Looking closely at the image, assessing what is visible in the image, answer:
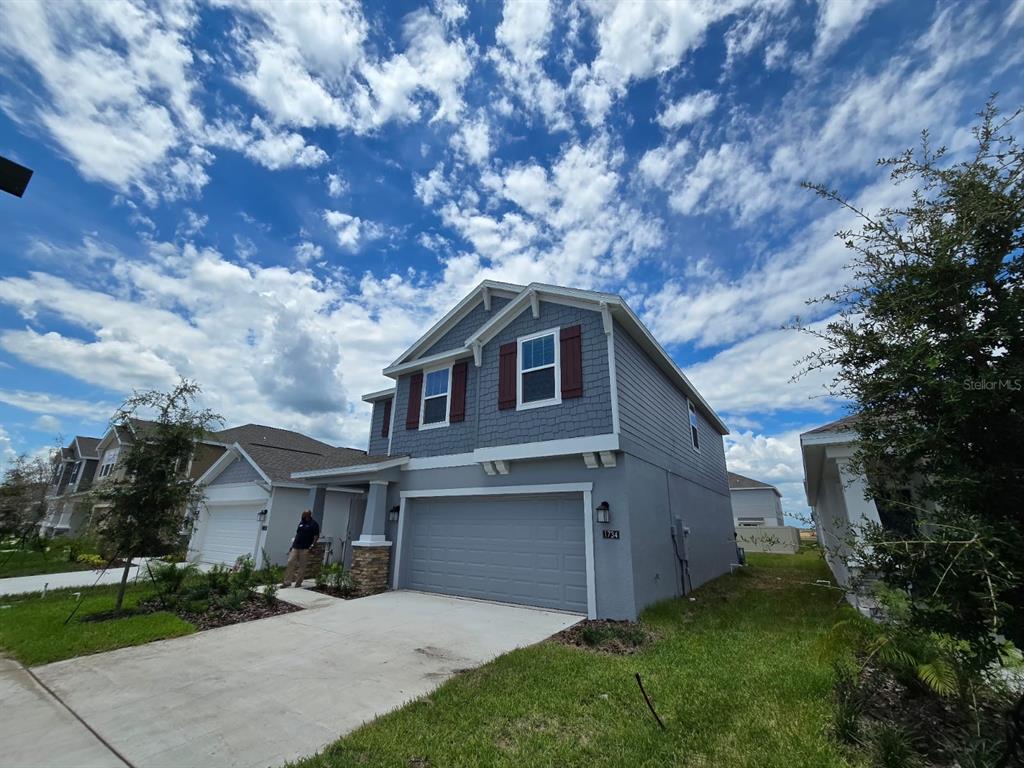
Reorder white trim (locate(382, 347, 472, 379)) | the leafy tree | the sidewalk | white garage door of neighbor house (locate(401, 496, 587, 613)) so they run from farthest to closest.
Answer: the leafy tree → white trim (locate(382, 347, 472, 379)) → white garage door of neighbor house (locate(401, 496, 587, 613)) → the sidewalk

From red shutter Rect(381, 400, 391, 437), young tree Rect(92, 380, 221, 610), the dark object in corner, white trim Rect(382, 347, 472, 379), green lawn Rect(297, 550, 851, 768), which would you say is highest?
white trim Rect(382, 347, 472, 379)

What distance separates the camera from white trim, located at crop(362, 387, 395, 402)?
44.4ft

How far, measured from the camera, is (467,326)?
11.8 metres

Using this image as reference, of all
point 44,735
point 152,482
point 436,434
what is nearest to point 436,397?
point 436,434

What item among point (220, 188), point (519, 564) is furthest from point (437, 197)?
point (519, 564)

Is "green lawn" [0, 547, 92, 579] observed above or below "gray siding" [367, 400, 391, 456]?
below

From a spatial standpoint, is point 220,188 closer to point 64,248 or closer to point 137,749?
point 64,248

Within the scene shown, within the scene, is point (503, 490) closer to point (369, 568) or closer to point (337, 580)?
point (369, 568)

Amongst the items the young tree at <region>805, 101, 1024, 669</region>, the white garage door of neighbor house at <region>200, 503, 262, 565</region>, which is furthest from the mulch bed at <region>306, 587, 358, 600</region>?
the young tree at <region>805, 101, 1024, 669</region>

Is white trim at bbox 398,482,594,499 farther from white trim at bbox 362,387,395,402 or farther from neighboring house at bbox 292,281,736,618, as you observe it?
white trim at bbox 362,387,395,402

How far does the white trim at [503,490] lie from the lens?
8.67m

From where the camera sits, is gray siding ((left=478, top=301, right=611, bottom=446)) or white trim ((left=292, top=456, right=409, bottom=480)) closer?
gray siding ((left=478, top=301, right=611, bottom=446))

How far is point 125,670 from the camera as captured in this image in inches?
216

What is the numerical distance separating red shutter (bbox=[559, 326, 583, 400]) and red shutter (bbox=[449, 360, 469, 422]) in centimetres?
294
